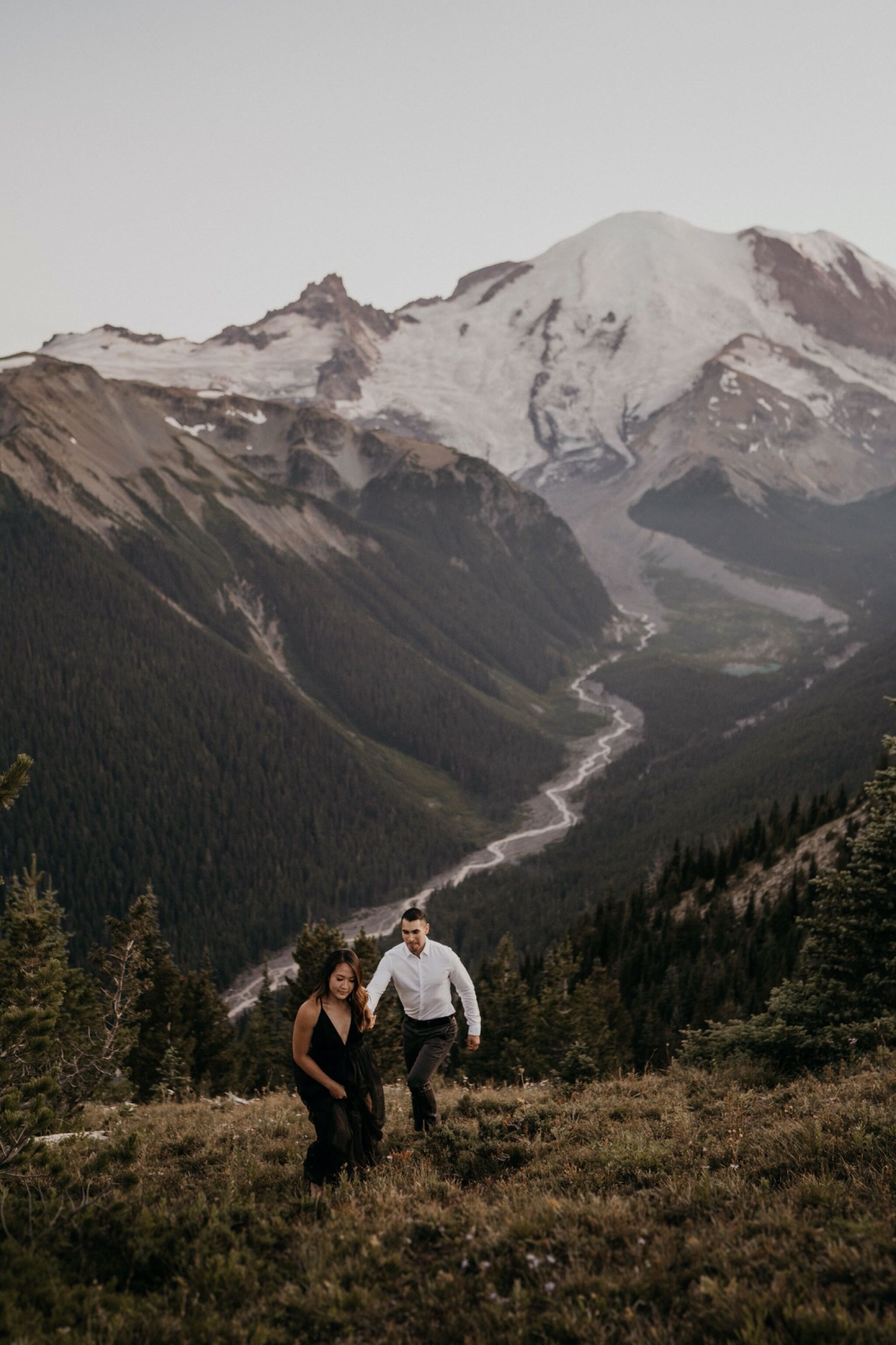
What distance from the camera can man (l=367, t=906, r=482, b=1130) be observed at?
1275 centimetres

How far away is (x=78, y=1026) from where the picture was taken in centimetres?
4600

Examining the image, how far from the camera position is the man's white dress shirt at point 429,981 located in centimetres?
1277

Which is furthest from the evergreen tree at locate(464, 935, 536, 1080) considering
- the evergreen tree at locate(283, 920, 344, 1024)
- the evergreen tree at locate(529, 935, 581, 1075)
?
the evergreen tree at locate(283, 920, 344, 1024)

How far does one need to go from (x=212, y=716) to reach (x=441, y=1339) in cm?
18960

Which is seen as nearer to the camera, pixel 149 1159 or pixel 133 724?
pixel 149 1159

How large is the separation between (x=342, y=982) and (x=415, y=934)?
66.1 inches

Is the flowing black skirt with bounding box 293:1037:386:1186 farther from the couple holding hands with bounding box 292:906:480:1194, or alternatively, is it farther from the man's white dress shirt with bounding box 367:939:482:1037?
the man's white dress shirt with bounding box 367:939:482:1037

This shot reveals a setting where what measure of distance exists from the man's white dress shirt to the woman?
1145 millimetres

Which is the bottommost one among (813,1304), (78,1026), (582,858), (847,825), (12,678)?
(582,858)

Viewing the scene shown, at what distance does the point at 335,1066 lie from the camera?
1130 cm

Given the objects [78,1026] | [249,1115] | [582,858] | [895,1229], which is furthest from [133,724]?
[895,1229]

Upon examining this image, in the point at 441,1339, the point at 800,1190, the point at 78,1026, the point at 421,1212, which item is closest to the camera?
the point at 441,1339

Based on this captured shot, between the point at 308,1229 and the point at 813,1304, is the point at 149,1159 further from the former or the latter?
the point at 813,1304

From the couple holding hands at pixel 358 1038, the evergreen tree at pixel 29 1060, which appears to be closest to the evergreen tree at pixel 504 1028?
the evergreen tree at pixel 29 1060
